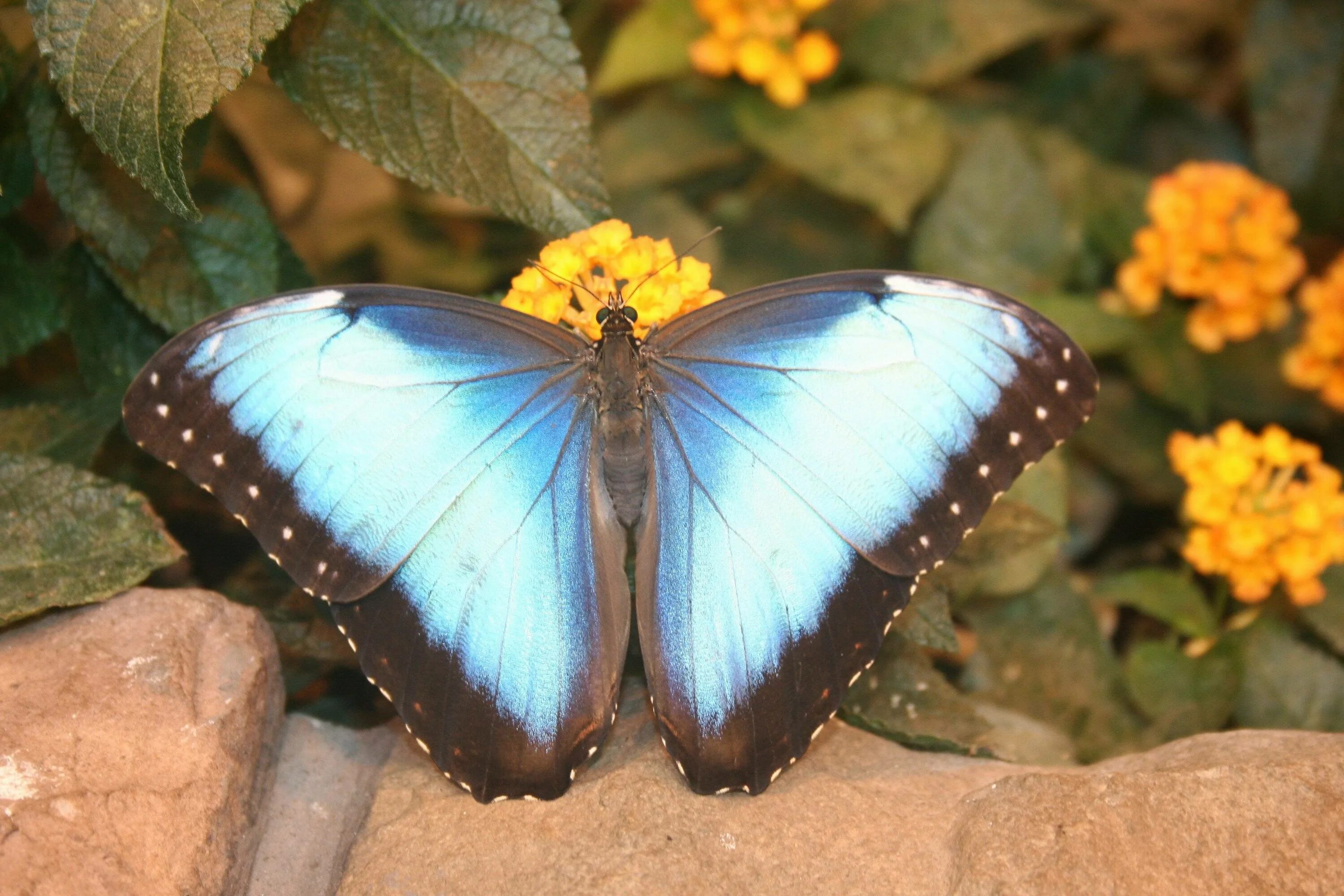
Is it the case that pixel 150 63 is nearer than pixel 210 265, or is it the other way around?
pixel 150 63

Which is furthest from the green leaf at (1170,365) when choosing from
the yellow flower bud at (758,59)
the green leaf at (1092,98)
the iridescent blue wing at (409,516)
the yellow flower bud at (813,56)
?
the iridescent blue wing at (409,516)

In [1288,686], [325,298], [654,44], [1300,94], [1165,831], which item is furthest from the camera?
[1300,94]

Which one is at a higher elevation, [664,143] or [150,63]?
[150,63]

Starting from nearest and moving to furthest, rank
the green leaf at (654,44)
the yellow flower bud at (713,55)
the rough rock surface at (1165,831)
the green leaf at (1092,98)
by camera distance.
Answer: the rough rock surface at (1165,831), the yellow flower bud at (713,55), the green leaf at (654,44), the green leaf at (1092,98)

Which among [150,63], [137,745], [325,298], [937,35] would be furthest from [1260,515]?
[150,63]

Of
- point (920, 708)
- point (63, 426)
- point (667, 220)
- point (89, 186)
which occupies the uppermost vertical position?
point (89, 186)

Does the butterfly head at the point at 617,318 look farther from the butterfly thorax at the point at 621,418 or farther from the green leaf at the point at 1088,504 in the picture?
the green leaf at the point at 1088,504

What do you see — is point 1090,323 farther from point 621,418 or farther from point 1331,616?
point 621,418
